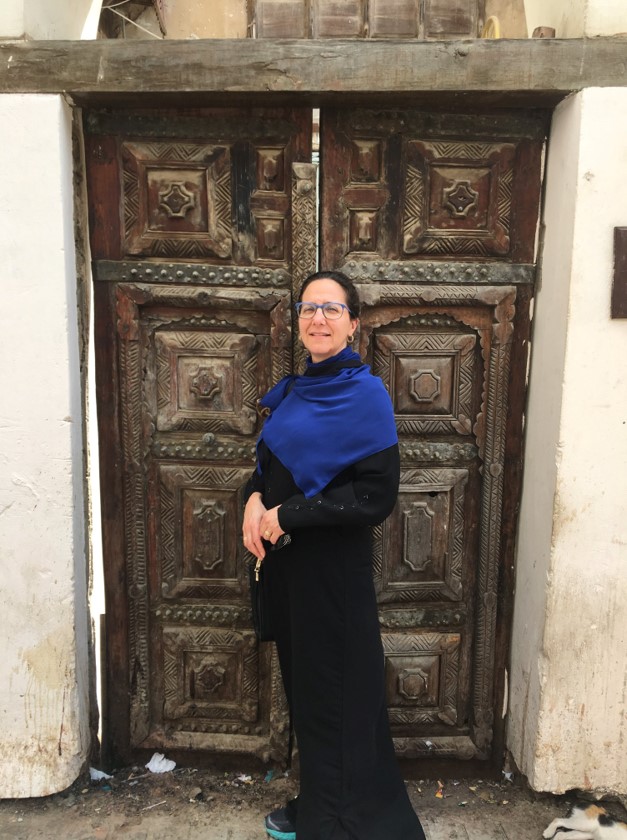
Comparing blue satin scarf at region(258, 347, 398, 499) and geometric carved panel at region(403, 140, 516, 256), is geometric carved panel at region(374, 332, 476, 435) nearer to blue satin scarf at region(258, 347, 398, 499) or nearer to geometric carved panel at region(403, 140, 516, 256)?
geometric carved panel at region(403, 140, 516, 256)

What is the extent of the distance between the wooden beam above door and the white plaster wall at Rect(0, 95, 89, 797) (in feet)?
0.44

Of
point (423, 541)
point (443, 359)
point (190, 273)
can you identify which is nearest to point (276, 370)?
point (190, 273)

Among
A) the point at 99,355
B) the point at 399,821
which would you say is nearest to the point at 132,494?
the point at 99,355

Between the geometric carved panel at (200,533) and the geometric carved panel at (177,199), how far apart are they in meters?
0.78

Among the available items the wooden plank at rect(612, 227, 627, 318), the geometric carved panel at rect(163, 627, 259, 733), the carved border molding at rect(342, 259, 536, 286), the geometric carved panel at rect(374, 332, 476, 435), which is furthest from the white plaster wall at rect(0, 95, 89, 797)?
the wooden plank at rect(612, 227, 627, 318)

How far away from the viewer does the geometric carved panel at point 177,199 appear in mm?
2326

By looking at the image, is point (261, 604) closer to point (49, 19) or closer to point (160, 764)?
point (160, 764)

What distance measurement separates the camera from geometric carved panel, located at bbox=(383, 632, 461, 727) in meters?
2.58

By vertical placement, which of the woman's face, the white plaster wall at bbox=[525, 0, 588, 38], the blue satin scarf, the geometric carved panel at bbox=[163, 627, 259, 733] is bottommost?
the geometric carved panel at bbox=[163, 627, 259, 733]

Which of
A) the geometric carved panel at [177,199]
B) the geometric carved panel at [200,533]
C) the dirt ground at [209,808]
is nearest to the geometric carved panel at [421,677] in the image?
the dirt ground at [209,808]

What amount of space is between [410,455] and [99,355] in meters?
1.17

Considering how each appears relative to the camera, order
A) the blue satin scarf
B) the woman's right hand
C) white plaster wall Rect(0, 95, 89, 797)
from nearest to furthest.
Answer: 1. the blue satin scarf
2. the woman's right hand
3. white plaster wall Rect(0, 95, 89, 797)

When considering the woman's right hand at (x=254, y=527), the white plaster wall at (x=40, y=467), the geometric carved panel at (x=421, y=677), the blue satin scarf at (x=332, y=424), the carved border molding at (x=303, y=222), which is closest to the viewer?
the blue satin scarf at (x=332, y=424)

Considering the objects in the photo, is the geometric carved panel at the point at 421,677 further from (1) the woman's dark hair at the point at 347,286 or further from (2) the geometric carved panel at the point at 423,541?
(1) the woman's dark hair at the point at 347,286
